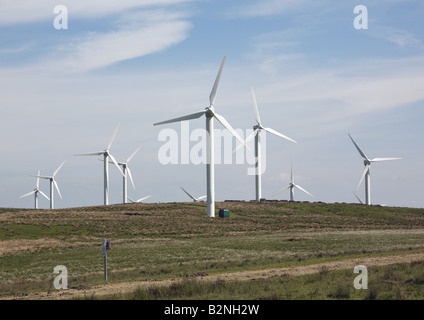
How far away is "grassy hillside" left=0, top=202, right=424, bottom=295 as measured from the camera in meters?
37.7

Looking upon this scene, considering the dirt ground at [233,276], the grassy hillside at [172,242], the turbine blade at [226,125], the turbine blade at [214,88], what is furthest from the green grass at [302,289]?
the turbine blade at [214,88]

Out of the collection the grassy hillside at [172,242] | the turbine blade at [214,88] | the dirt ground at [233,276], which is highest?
the turbine blade at [214,88]

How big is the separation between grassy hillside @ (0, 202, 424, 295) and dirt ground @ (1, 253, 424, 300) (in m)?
2.58

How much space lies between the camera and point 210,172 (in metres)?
90.3

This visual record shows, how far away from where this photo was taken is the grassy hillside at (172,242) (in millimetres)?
37656

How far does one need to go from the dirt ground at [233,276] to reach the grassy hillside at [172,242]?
8.47ft

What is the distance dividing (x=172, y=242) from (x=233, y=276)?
28.4 metres

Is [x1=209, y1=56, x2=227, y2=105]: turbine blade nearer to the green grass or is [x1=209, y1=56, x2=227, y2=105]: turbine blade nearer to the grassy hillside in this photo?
the grassy hillside

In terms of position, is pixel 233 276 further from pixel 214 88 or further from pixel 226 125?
pixel 214 88

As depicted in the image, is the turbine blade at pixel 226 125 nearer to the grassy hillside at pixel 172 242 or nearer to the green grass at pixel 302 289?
the grassy hillside at pixel 172 242

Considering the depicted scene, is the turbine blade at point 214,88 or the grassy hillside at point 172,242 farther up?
the turbine blade at point 214,88

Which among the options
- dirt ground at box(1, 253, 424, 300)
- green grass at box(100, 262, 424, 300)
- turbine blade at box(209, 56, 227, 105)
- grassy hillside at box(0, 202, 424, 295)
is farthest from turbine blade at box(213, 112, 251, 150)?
green grass at box(100, 262, 424, 300)

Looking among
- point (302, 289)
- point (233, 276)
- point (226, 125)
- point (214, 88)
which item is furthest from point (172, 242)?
point (214, 88)
